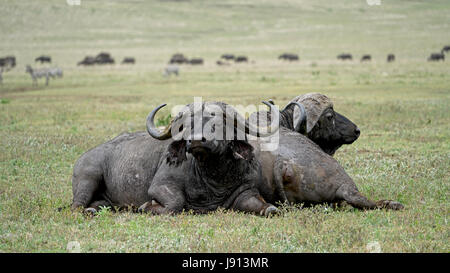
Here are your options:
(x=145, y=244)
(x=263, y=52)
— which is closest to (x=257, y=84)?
(x=145, y=244)

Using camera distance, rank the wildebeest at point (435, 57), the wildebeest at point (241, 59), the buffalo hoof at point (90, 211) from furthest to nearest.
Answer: the wildebeest at point (241, 59) < the wildebeest at point (435, 57) < the buffalo hoof at point (90, 211)

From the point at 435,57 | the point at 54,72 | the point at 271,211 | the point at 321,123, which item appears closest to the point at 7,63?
the point at 54,72

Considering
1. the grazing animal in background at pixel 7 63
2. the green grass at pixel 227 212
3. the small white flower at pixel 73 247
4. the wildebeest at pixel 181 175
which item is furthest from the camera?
the grazing animal in background at pixel 7 63

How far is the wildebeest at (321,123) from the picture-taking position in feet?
30.3

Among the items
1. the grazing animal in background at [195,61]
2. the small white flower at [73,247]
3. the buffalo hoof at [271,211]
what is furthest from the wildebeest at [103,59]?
the small white flower at [73,247]

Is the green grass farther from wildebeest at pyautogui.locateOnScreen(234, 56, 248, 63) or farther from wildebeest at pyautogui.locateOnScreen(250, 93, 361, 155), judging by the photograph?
wildebeest at pyautogui.locateOnScreen(234, 56, 248, 63)

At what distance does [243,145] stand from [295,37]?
8198 centimetres

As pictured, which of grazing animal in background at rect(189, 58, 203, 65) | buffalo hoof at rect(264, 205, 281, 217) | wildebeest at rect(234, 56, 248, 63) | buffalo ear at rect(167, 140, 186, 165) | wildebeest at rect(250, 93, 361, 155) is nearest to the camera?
buffalo hoof at rect(264, 205, 281, 217)

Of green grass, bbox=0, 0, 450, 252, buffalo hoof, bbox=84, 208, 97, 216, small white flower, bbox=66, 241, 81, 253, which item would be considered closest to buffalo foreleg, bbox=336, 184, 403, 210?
green grass, bbox=0, 0, 450, 252

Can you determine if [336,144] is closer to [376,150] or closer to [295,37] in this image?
[376,150]

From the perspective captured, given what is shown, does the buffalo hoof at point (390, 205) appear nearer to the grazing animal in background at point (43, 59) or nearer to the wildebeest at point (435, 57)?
the wildebeest at point (435, 57)

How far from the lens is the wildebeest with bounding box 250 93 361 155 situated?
9.25 m

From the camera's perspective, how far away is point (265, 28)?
332 feet

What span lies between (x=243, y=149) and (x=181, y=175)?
32.9 inches
